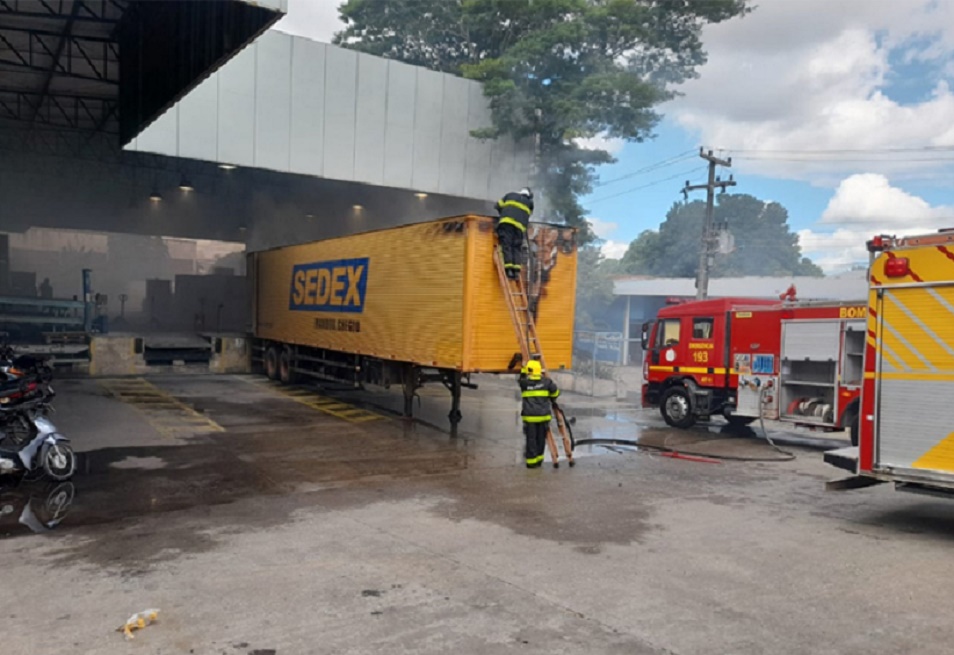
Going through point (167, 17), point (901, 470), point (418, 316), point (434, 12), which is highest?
point (434, 12)

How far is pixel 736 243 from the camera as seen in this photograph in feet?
225

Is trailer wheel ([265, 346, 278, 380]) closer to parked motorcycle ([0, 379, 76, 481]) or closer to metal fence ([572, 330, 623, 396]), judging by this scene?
metal fence ([572, 330, 623, 396])

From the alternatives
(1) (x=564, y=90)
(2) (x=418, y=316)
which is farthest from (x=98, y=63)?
(1) (x=564, y=90)

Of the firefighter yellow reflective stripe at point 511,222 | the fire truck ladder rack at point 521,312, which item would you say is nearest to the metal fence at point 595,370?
the fire truck ladder rack at point 521,312

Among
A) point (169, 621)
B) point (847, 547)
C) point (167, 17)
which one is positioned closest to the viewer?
point (169, 621)

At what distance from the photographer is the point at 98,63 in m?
17.1

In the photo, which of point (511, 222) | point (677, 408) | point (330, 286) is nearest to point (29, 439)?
point (511, 222)

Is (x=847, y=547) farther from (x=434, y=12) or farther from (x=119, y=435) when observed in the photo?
(x=434, y=12)

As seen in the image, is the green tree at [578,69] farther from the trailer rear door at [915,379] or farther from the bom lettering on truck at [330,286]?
the trailer rear door at [915,379]

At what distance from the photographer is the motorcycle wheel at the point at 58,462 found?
8141mm

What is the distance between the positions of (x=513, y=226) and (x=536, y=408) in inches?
123

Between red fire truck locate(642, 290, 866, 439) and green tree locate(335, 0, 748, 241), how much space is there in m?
11.6

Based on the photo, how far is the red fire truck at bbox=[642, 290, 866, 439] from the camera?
39.8 feet

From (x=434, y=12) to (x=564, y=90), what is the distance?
10936 millimetres
